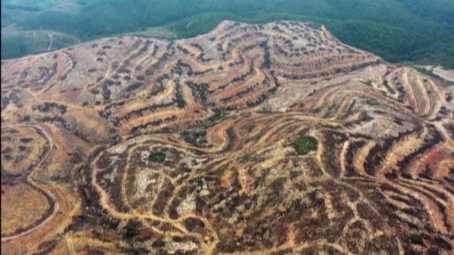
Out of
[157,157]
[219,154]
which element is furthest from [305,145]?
[157,157]

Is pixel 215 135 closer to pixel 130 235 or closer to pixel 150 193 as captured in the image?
pixel 150 193

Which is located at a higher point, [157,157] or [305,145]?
[305,145]

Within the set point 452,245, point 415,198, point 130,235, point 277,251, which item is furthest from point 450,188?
point 130,235

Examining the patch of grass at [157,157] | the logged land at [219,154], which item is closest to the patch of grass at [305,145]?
the logged land at [219,154]

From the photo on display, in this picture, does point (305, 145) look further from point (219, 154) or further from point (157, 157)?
point (157, 157)

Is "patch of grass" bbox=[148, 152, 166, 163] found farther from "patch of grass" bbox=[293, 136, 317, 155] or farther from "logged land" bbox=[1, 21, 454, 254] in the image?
"patch of grass" bbox=[293, 136, 317, 155]

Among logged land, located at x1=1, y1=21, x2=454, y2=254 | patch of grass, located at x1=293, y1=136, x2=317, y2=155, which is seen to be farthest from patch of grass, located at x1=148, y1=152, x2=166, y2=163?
patch of grass, located at x1=293, y1=136, x2=317, y2=155

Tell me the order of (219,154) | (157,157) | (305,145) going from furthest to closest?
(219,154) < (157,157) < (305,145)
